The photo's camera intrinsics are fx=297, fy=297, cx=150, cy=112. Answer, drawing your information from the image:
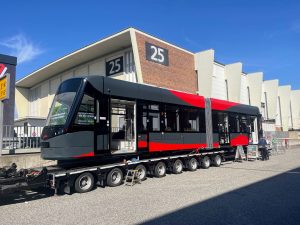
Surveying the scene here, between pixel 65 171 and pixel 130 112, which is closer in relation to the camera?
pixel 65 171

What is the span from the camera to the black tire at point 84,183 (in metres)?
9.48

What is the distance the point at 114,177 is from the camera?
1077 centimetres

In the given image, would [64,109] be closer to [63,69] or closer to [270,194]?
[270,194]

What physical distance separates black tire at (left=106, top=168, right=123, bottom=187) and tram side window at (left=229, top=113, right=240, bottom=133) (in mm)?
9575

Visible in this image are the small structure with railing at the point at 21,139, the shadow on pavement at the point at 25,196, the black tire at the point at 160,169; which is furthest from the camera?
the small structure with railing at the point at 21,139

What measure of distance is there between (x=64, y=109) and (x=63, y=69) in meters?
32.0

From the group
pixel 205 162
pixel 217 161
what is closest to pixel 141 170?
pixel 205 162

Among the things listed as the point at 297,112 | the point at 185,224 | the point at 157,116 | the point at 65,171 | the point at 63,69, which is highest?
the point at 63,69

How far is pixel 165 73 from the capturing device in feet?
90.2

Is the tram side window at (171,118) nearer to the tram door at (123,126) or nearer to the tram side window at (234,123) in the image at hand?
the tram door at (123,126)

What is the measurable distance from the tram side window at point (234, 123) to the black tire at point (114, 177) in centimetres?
957

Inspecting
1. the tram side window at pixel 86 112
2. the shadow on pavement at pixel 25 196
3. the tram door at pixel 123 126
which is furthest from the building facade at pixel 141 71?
the shadow on pavement at pixel 25 196

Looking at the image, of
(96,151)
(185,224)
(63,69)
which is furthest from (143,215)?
(63,69)

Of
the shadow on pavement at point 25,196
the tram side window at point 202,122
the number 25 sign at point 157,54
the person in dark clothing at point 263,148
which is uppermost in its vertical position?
the number 25 sign at point 157,54
